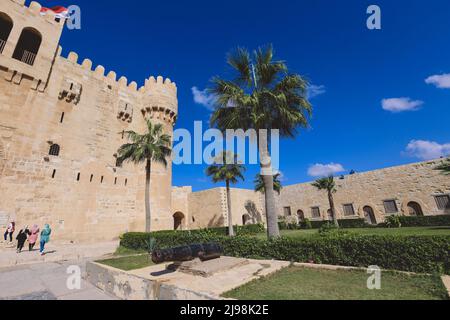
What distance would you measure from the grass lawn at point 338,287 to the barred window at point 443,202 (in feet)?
70.7

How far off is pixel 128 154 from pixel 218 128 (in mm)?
10010

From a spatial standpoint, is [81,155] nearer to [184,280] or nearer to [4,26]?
[4,26]

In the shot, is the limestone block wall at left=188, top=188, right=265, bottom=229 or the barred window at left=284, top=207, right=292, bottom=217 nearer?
the limestone block wall at left=188, top=188, right=265, bottom=229

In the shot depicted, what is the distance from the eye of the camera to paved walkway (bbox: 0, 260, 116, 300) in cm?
579

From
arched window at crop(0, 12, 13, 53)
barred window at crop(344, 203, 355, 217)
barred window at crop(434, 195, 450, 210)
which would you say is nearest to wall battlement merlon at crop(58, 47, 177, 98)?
arched window at crop(0, 12, 13, 53)

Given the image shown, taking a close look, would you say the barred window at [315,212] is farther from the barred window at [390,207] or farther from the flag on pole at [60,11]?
the flag on pole at [60,11]

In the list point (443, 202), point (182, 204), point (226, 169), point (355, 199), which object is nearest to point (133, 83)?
point (226, 169)

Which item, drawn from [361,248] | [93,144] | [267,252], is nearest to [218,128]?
[267,252]

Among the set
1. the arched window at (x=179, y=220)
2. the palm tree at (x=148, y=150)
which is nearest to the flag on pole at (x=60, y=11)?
the palm tree at (x=148, y=150)

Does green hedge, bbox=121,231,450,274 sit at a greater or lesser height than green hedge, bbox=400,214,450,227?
lesser

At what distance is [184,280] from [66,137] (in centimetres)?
1833

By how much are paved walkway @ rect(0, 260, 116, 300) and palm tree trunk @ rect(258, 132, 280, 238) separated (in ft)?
21.7

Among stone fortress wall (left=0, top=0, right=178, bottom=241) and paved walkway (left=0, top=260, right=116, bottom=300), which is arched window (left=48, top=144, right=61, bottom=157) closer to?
stone fortress wall (left=0, top=0, right=178, bottom=241)

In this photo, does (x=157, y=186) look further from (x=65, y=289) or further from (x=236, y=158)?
(x=65, y=289)
